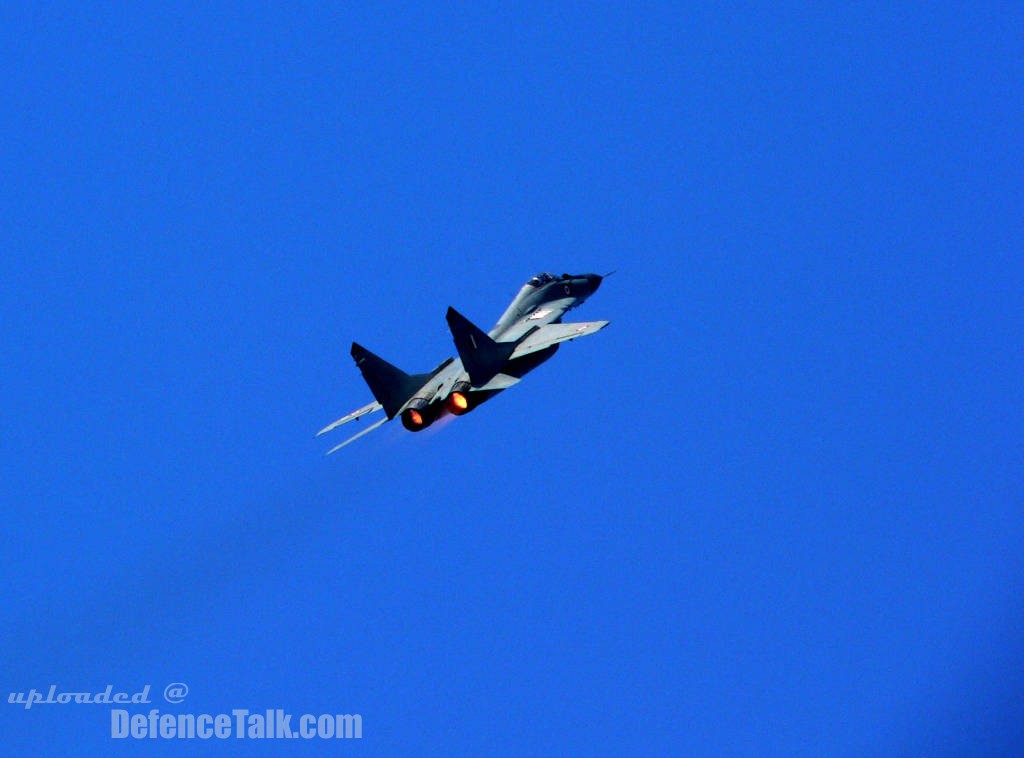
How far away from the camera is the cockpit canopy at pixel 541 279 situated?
45.8 m

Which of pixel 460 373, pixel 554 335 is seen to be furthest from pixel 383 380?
pixel 554 335

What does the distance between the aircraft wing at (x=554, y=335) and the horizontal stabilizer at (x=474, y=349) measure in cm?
96

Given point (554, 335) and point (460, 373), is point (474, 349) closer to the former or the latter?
point (460, 373)

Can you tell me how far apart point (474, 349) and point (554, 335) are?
2684 mm

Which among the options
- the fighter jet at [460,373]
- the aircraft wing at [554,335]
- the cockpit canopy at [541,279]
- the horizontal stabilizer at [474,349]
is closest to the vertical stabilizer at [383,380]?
the fighter jet at [460,373]

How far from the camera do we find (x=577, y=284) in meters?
46.3

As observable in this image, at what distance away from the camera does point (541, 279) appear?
4606cm

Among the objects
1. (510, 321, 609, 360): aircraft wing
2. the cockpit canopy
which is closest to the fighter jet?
(510, 321, 609, 360): aircraft wing

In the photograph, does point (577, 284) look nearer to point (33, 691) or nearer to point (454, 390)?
point (454, 390)

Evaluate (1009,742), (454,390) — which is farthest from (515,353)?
(1009,742)

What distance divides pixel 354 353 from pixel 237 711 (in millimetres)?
22163

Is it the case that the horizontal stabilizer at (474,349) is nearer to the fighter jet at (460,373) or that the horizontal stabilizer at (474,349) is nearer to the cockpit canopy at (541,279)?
the fighter jet at (460,373)

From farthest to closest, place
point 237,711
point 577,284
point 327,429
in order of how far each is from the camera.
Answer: point 237,711 < point 577,284 < point 327,429

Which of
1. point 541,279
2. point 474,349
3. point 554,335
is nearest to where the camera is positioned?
point 474,349
